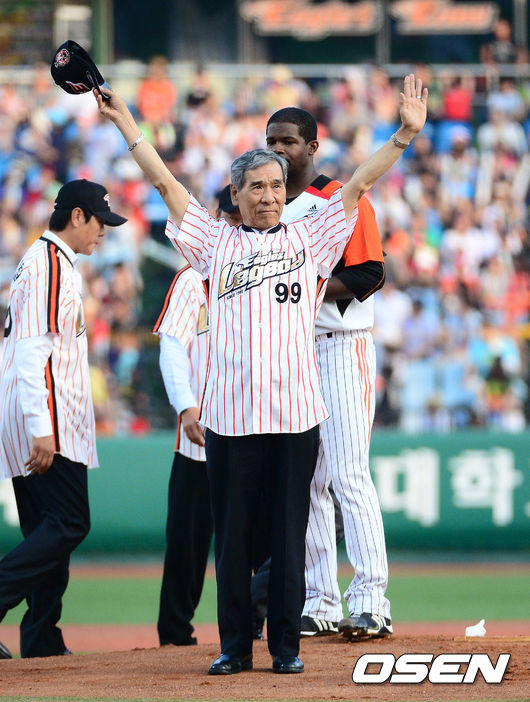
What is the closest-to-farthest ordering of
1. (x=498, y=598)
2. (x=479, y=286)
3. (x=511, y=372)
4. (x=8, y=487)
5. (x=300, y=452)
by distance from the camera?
(x=300, y=452)
(x=498, y=598)
(x=8, y=487)
(x=511, y=372)
(x=479, y=286)

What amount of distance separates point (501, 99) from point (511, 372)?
20.6 ft

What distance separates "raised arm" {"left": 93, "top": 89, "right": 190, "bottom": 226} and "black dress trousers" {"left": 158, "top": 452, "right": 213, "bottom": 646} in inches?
73.0

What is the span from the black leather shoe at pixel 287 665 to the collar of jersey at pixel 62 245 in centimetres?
229

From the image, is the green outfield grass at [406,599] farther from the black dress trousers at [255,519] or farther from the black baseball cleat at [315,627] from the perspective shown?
the black dress trousers at [255,519]

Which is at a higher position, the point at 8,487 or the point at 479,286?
the point at 479,286

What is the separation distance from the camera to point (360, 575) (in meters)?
5.68

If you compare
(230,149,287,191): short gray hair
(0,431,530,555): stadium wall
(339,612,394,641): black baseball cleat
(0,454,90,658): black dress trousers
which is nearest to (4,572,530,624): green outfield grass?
(0,431,530,555): stadium wall

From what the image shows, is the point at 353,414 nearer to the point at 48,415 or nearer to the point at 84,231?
the point at 48,415

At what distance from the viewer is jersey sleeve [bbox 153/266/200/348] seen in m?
6.47

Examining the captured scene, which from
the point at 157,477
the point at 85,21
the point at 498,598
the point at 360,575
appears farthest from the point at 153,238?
the point at 360,575

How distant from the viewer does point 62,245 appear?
609cm

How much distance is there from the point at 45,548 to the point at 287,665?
1446 mm

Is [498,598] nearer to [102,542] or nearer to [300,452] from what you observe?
[102,542]

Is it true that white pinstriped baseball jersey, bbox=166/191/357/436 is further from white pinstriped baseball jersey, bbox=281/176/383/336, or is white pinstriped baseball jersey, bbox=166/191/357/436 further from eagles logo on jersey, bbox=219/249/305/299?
white pinstriped baseball jersey, bbox=281/176/383/336
